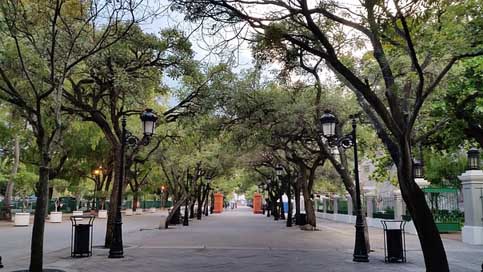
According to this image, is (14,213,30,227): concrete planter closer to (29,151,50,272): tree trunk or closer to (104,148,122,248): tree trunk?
(104,148,122,248): tree trunk

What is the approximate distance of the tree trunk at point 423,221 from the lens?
7445 mm

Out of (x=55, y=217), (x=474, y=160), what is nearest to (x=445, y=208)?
(x=474, y=160)

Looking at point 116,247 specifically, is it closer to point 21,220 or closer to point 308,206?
point 308,206

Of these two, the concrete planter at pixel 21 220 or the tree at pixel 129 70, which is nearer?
the tree at pixel 129 70

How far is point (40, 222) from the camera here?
384 inches

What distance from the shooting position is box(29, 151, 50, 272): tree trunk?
9.57 m

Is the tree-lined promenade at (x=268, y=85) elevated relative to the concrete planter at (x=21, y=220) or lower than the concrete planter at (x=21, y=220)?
elevated

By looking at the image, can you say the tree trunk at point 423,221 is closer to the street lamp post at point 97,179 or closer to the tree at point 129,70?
the tree at point 129,70

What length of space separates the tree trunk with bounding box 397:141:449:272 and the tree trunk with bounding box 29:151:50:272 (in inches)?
283

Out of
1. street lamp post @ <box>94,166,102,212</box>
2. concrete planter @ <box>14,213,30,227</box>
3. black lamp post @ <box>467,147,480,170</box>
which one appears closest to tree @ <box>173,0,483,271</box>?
black lamp post @ <box>467,147,480,170</box>

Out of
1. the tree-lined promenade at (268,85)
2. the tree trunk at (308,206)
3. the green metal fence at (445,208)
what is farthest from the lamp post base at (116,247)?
the green metal fence at (445,208)

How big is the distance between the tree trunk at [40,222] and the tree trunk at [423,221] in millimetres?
7184

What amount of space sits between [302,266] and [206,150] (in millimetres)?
18658

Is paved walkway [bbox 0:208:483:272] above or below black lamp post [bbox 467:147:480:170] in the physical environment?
below
